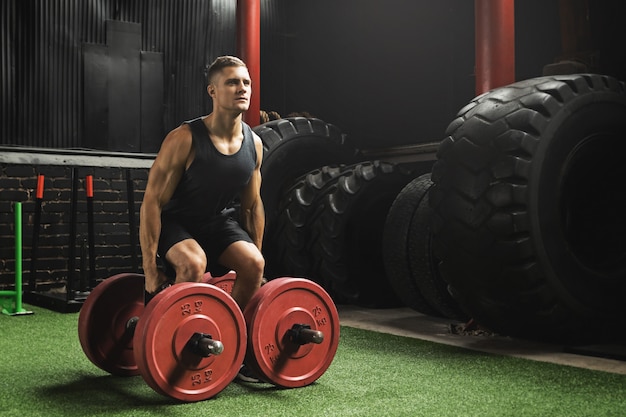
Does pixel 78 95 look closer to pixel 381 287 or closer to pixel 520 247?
pixel 381 287

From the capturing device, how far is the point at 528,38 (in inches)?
189

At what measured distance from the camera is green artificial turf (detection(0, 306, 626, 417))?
2.07 meters

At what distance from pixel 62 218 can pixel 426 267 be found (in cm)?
291

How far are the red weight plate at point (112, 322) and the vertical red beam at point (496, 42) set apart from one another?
2.05m

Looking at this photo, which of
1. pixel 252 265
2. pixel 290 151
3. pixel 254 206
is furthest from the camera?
pixel 290 151

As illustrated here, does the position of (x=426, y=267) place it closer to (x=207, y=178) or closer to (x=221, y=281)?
(x=221, y=281)

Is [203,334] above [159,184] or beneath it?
beneath

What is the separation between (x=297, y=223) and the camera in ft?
14.6

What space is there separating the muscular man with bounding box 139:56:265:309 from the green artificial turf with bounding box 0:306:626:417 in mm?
378

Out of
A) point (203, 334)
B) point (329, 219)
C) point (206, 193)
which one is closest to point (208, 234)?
point (206, 193)

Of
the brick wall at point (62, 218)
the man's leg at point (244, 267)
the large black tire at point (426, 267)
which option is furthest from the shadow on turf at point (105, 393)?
the brick wall at point (62, 218)

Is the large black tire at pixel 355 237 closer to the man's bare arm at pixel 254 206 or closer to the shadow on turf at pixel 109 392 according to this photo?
the man's bare arm at pixel 254 206

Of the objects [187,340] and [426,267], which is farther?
[426,267]

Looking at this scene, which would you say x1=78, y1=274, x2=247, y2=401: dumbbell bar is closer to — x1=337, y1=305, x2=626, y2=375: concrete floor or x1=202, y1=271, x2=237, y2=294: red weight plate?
x1=202, y1=271, x2=237, y2=294: red weight plate
